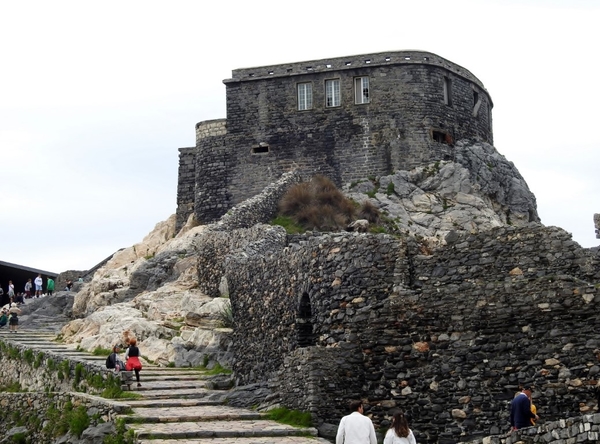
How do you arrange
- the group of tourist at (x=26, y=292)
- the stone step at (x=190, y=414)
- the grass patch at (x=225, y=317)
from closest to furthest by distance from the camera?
the stone step at (x=190, y=414) → the grass patch at (x=225, y=317) → the group of tourist at (x=26, y=292)

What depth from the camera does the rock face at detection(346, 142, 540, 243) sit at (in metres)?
44.0

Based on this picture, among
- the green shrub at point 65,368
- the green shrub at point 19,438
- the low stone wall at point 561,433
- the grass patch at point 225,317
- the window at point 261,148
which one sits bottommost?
the low stone wall at point 561,433

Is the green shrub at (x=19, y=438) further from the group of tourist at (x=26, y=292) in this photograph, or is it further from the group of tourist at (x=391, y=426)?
the group of tourist at (x=26, y=292)

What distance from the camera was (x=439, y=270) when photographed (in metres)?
25.2

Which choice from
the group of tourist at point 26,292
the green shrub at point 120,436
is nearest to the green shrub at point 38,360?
the green shrub at point 120,436

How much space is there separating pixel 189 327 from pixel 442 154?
16.1 metres

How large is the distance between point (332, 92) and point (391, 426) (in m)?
30.5

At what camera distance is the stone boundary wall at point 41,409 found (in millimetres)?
26078

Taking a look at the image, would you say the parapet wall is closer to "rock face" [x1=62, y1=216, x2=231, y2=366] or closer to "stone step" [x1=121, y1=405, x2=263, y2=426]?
"stone step" [x1=121, y1=405, x2=263, y2=426]

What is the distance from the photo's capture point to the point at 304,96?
48.9m

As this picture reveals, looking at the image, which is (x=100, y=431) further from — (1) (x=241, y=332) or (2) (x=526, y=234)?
(2) (x=526, y=234)

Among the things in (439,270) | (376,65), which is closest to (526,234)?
(439,270)

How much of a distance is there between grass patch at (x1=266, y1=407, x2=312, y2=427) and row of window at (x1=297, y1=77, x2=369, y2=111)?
955 inches

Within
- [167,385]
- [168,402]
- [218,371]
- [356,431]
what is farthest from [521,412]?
[218,371]
